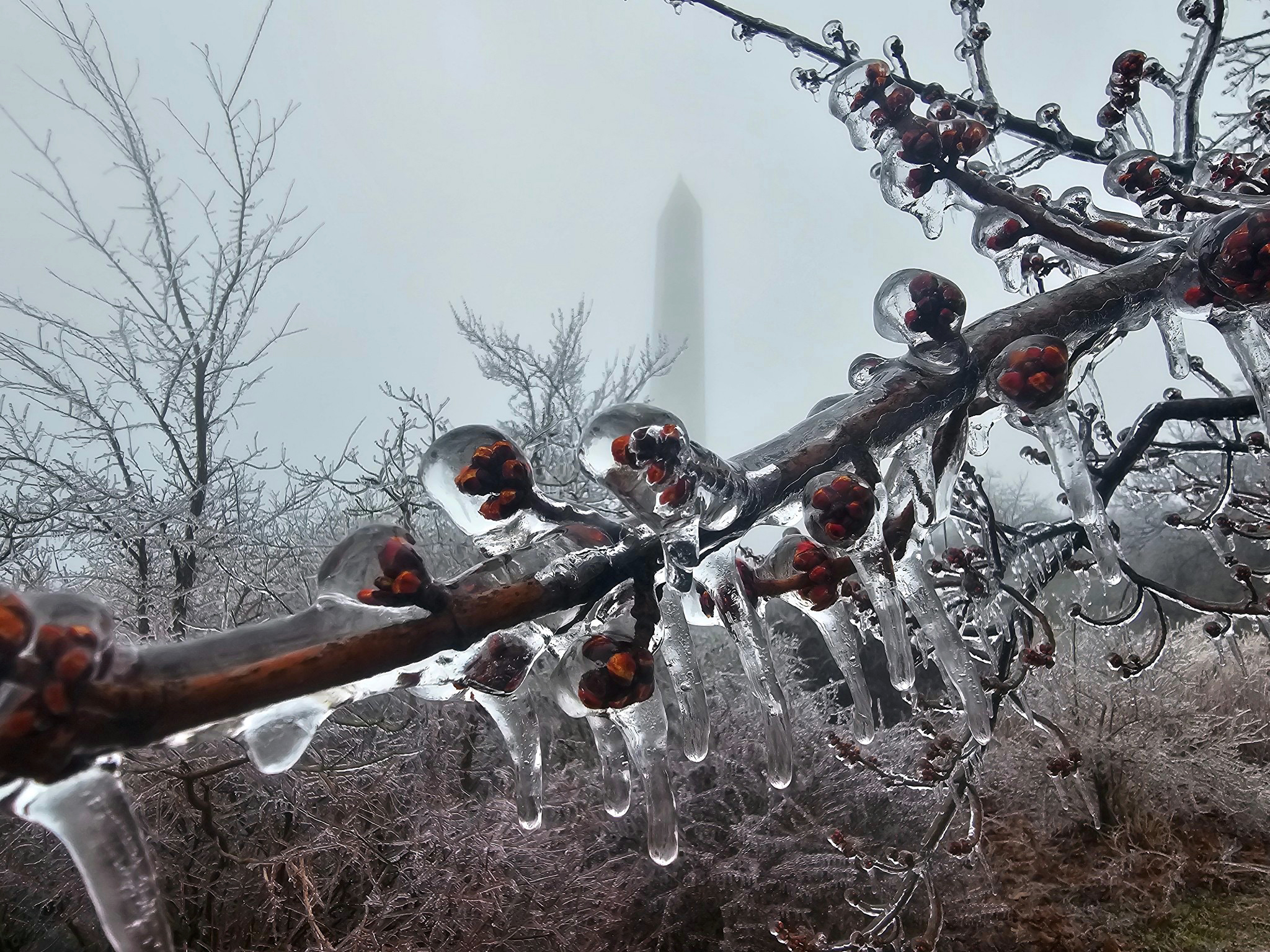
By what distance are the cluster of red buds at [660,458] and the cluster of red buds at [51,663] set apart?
1.47ft

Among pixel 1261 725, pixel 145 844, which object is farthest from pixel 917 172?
pixel 1261 725

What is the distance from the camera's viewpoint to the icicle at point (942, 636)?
3.05 ft

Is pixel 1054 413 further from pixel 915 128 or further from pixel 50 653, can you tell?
pixel 50 653

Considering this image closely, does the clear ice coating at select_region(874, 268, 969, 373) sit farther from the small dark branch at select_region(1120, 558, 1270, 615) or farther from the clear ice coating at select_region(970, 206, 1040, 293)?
the small dark branch at select_region(1120, 558, 1270, 615)

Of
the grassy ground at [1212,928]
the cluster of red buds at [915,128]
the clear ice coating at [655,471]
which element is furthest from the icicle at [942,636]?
the grassy ground at [1212,928]

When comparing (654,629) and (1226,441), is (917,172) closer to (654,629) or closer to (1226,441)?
(654,629)

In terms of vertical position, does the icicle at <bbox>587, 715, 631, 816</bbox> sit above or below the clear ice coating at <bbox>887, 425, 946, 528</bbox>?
below

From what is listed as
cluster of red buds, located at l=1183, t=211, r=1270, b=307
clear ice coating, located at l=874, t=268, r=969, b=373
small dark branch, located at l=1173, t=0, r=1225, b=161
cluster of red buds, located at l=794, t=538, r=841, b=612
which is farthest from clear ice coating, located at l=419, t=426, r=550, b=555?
small dark branch, located at l=1173, t=0, r=1225, b=161

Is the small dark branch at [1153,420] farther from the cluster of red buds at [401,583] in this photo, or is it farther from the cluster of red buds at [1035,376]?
the cluster of red buds at [401,583]

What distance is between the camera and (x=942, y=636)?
3.03 ft

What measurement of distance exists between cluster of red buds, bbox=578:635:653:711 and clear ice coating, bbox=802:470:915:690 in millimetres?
235

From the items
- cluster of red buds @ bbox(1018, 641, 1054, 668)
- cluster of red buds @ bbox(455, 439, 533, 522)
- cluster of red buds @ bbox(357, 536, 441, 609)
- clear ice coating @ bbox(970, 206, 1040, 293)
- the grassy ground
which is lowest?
the grassy ground

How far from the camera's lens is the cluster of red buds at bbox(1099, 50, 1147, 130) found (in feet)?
6.01

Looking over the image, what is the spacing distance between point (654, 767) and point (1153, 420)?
1.70 metres
